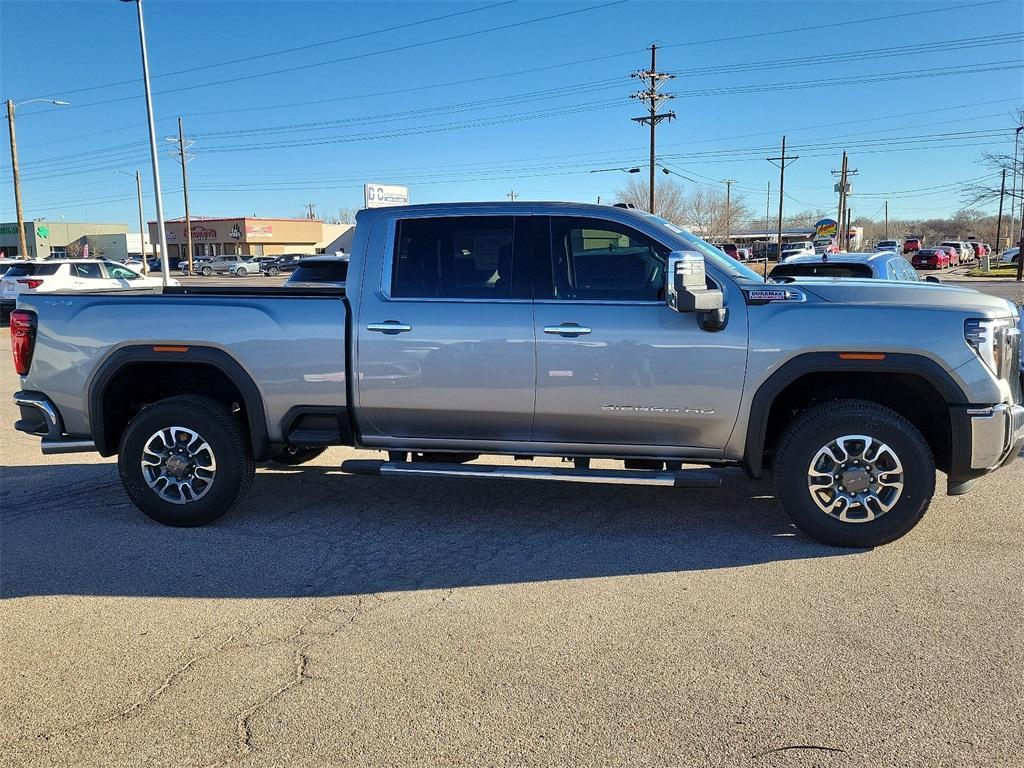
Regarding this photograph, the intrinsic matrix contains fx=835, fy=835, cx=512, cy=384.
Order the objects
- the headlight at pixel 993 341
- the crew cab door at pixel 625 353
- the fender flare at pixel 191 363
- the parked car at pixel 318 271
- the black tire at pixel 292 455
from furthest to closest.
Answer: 1. the parked car at pixel 318 271
2. the black tire at pixel 292 455
3. the fender flare at pixel 191 363
4. the crew cab door at pixel 625 353
5. the headlight at pixel 993 341

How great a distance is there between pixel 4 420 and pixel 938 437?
29.6 ft

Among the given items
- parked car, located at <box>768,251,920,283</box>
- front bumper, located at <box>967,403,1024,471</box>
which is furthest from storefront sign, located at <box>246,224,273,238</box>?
front bumper, located at <box>967,403,1024,471</box>

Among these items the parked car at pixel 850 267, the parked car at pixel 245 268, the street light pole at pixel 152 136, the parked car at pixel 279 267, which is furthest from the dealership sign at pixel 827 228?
the parked car at pixel 850 267

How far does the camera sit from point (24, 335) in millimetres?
5418

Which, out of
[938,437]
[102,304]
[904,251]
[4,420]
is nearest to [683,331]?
[938,437]

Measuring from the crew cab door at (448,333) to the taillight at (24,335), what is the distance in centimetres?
218

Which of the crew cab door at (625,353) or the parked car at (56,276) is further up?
the parked car at (56,276)

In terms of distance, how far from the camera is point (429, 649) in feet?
12.0

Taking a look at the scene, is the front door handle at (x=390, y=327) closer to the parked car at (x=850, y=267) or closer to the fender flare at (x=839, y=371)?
the fender flare at (x=839, y=371)

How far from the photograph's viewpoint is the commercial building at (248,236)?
91625 millimetres

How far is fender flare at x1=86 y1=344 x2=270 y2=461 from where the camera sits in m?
5.22

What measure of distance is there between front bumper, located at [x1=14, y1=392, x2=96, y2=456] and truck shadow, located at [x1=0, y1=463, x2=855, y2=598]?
0.50m

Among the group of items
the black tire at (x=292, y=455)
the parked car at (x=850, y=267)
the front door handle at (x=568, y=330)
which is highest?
the parked car at (x=850, y=267)

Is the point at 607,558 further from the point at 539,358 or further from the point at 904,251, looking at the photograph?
the point at 904,251
